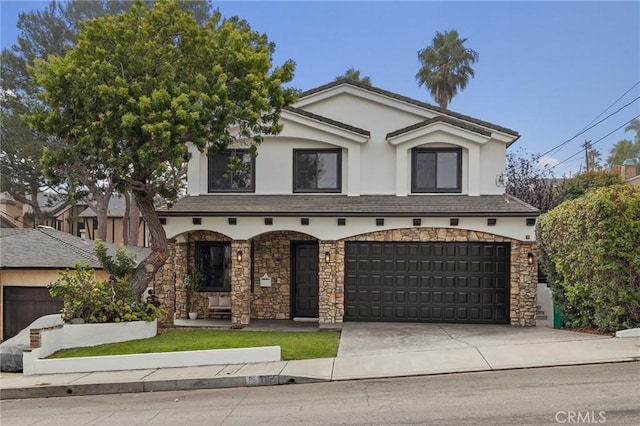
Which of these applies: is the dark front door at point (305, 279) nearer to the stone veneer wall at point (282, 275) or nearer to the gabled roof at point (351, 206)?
the stone veneer wall at point (282, 275)

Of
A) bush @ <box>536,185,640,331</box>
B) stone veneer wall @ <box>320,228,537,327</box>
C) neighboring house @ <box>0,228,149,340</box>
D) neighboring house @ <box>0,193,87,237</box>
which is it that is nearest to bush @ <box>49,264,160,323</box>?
neighboring house @ <box>0,228,149,340</box>

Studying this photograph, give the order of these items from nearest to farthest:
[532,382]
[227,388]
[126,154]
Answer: [532,382] → [227,388] → [126,154]

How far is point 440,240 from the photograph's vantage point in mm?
13477

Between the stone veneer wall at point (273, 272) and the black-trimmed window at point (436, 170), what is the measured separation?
13.0 feet

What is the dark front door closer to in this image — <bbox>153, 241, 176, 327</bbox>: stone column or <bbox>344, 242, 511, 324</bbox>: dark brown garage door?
<bbox>344, 242, 511, 324</bbox>: dark brown garage door

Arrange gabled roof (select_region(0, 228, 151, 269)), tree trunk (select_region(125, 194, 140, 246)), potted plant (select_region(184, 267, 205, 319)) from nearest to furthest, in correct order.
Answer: gabled roof (select_region(0, 228, 151, 269)) → potted plant (select_region(184, 267, 205, 319)) → tree trunk (select_region(125, 194, 140, 246))

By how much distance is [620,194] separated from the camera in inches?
405

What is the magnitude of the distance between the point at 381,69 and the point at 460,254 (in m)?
18.2

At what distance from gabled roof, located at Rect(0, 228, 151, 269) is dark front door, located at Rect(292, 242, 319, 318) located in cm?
494

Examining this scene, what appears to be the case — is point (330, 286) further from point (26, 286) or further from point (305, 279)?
point (26, 286)

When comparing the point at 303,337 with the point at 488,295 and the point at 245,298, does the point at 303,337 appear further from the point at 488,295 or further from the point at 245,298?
the point at 488,295

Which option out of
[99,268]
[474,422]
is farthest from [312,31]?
[474,422]

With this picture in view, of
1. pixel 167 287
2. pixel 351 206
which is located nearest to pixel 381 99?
pixel 351 206

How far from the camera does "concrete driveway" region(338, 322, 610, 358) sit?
10.3m
